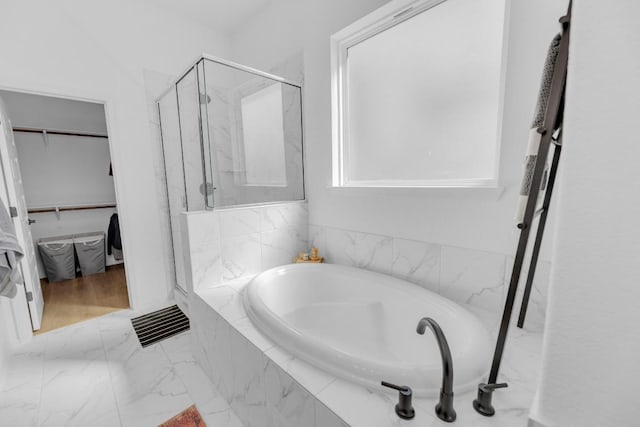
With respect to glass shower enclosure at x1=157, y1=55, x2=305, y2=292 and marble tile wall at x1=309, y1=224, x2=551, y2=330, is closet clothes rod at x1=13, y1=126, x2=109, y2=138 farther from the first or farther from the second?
marble tile wall at x1=309, y1=224, x2=551, y2=330

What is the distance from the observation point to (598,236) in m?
0.31

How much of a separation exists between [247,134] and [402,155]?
1373 mm

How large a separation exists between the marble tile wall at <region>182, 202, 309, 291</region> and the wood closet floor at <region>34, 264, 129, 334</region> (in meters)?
1.48

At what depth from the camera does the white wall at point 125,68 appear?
71.8 inches

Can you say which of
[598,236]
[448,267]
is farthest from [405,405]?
[448,267]

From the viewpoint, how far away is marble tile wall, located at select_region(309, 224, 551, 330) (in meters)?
1.16

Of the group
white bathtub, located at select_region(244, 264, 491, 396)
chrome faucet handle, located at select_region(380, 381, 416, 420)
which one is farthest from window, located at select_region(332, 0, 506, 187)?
chrome faucet handle, located at select_region(380, 381, 416, 420)

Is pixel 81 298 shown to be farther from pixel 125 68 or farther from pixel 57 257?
pixel 125 68

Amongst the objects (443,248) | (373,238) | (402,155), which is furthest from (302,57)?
(443,248)

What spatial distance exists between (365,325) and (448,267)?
59 centimetres

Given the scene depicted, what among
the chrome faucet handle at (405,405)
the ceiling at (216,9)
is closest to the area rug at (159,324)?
the chrome faucet handle at (405,405)

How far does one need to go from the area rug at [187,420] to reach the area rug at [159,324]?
80cm

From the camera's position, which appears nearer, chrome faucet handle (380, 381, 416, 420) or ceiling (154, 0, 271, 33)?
chrome faucet handle (380, 381, 416, 420)

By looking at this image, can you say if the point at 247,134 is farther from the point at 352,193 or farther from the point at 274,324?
the point at 274,324
